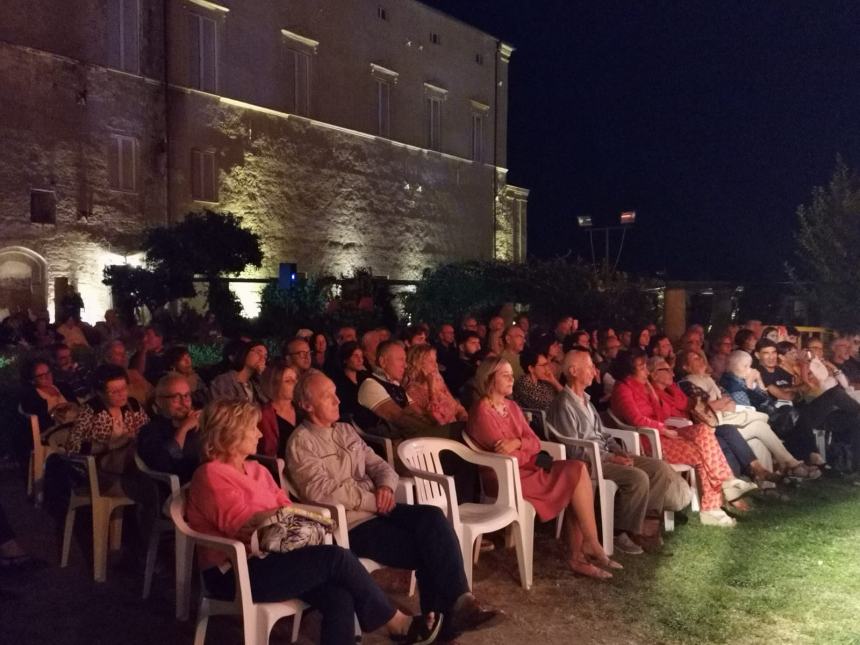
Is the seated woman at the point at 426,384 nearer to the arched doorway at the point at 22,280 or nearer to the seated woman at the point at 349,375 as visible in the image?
the seated woman at the point at 349,375

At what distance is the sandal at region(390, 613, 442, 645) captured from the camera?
149 inches

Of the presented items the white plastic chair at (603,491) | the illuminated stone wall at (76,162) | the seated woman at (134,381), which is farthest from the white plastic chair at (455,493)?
the illuminated stone wall at (76,162)

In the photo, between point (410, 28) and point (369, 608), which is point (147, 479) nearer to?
point (369, 608)

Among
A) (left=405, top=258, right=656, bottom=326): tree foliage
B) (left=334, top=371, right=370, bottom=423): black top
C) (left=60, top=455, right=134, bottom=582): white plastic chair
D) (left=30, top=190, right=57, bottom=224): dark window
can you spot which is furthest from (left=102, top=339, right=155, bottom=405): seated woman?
(left=30, top=190, right=57, bottom=224): dark window

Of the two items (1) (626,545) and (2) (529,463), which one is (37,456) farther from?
(1) (626,545)

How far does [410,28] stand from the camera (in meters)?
24.7

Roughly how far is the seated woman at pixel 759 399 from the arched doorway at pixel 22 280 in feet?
41.9

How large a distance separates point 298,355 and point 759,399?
179 inches

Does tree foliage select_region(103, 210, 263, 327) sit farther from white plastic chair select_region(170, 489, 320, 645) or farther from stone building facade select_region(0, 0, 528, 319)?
white plastic chair select_region(170, 489, 320, 645)

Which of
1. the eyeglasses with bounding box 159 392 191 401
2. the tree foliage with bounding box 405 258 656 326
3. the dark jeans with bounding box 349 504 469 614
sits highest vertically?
the tree foliage with bounding box 405 258 656 326

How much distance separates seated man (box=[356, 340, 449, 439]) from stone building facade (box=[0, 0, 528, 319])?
12.3 metres

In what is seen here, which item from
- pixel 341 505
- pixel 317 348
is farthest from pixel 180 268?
pixel 341 505

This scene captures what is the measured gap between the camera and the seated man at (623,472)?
532cm

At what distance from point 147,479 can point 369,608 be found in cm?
166
